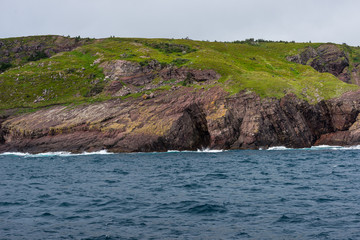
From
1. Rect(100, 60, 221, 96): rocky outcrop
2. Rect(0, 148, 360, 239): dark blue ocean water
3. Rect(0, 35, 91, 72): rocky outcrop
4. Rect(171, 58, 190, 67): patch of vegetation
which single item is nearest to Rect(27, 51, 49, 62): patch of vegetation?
Rect(0, 35, 91, 72): rocky outcrop

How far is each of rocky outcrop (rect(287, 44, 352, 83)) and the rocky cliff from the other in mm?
22702

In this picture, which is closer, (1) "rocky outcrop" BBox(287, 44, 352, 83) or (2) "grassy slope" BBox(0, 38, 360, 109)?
(2) "grassy slope" BBox(0, 38, 360, 109)

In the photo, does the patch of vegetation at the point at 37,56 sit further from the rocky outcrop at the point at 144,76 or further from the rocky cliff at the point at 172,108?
the rocky outcrop at the point at 144,76

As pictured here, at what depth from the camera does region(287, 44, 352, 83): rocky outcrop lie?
114m

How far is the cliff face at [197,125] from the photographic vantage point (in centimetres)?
6456

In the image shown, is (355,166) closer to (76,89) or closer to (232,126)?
(232,126)

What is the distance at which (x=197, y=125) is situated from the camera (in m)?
68.3

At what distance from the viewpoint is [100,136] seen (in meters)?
67.2

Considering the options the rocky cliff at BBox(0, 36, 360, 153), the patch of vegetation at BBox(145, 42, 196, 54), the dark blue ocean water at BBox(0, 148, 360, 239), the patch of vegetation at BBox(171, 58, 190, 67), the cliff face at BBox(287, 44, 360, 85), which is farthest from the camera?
the cliff face at BBox(287, 44, 360, 85)

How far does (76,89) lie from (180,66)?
26.0 meters

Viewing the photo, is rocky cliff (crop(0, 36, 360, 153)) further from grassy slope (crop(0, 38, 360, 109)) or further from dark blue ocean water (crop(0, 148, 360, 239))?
dark blue ocean water (crop(0, 148, 360, 239))

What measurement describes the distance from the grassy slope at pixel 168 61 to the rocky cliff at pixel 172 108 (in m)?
0.35

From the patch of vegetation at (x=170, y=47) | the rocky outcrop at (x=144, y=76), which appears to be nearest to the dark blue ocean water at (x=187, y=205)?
the rocky outcrop at (x=144, y=76)

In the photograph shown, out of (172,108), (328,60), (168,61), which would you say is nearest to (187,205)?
(172,108)
